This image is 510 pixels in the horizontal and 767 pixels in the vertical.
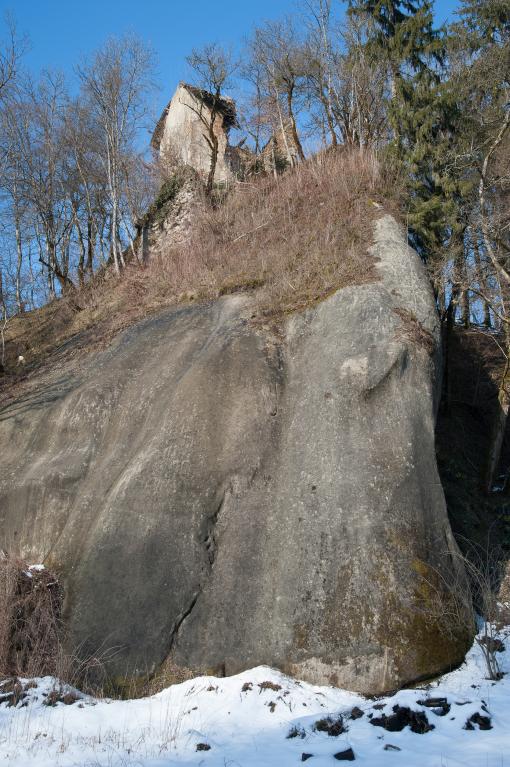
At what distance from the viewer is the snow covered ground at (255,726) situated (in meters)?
5.62

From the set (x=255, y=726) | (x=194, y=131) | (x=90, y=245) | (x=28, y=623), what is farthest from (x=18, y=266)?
(x=255, y=726)

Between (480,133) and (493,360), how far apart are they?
653 cm

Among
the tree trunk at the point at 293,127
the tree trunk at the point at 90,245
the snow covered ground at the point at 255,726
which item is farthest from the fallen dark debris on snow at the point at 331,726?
the tree trunk at the point at 90,245

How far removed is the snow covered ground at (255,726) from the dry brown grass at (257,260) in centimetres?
692

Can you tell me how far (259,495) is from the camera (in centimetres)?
906

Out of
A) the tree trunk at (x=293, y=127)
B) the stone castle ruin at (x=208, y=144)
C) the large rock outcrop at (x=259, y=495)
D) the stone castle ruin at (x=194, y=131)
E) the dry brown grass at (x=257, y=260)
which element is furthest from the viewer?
the stone castle ruin at (x=194, y=131)

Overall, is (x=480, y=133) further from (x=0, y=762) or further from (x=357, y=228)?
(x=0, y=762)

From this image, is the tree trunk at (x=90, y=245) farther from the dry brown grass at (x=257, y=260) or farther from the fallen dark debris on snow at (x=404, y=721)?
the fallen dark debris on snow at (x=404, y=721)

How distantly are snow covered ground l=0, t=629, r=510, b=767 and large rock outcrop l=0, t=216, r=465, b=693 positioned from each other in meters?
0.53

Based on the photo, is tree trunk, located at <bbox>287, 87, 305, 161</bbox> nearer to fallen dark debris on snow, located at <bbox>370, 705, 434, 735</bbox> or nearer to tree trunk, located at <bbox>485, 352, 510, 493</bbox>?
tree trunk, located at <bbox>485, 352, 510, 493</bbox>

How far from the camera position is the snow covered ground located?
18.4ft

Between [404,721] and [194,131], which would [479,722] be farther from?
[194,131]

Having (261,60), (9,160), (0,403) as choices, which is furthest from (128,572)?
(261,60)

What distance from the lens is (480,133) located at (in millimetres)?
15461
